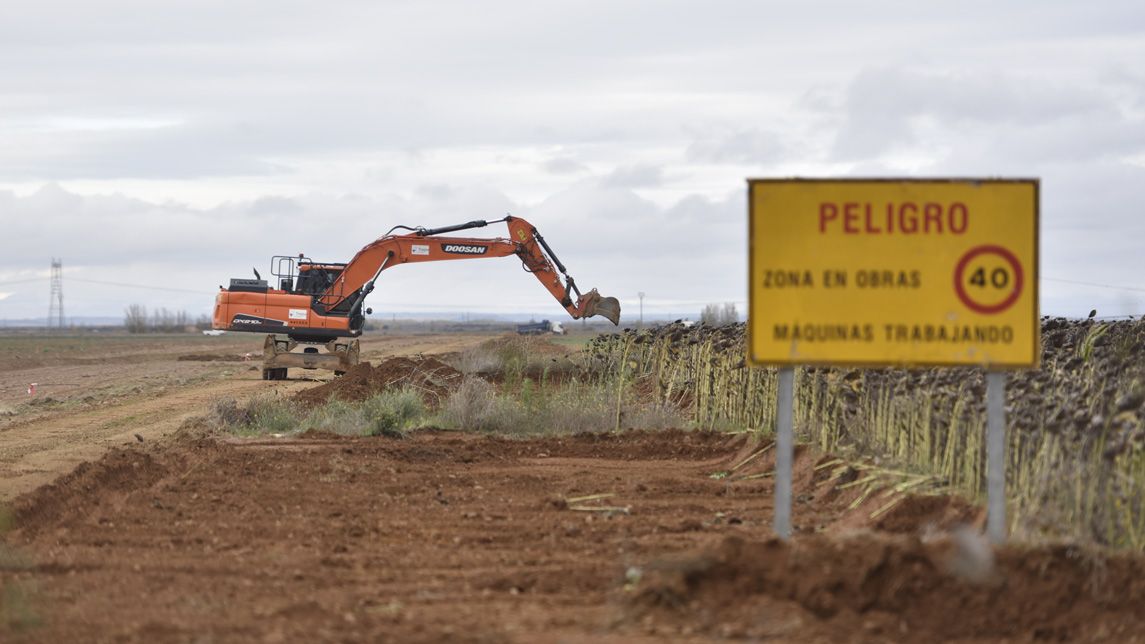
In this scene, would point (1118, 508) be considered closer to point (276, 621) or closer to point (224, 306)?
point (276, 621)

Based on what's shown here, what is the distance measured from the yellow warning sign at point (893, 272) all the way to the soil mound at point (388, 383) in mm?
14729

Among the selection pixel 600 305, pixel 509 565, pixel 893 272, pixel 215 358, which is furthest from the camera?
pixel 215 358

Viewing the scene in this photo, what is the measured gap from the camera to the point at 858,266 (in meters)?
9.40

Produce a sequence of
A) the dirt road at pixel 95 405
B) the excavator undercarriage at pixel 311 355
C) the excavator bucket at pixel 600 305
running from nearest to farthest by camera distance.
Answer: the dirt road at pixel 95 405, the excavator bucket at pixel 600 305, the excavator undercarriage at pixel 311 355

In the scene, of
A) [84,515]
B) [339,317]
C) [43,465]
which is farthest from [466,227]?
[84,515]

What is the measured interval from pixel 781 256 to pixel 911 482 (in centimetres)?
346

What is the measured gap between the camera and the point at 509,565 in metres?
10.1

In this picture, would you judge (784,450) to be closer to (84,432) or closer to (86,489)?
(86,489)

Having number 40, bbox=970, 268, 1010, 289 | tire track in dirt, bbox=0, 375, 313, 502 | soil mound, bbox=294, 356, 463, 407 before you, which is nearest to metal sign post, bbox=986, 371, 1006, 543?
number 40, bbox=970, 268, 1010, 289

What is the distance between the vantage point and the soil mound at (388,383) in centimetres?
2538

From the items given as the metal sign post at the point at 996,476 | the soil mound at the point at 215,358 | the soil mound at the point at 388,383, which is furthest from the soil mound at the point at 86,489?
the soil mound at the point at 215,358

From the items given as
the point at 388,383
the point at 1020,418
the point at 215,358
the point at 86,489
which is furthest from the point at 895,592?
the point at 215,358

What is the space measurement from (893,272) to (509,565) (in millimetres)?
3234

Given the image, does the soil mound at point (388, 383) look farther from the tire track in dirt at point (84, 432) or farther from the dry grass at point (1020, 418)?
the dry grass at point (1020, 418)
